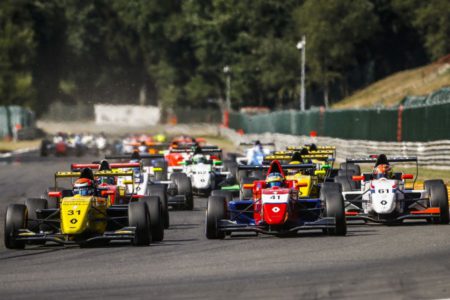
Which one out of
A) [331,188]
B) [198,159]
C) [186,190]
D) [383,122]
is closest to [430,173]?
[198,159]

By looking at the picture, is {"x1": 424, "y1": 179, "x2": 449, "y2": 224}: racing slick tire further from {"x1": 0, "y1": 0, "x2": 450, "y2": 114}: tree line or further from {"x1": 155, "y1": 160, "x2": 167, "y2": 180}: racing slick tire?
{"x1": 0, "y1": 0, "x2": 450, "y2": 114}: tree line

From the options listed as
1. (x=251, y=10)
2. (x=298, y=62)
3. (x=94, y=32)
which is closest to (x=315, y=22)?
(x=298, y=62)

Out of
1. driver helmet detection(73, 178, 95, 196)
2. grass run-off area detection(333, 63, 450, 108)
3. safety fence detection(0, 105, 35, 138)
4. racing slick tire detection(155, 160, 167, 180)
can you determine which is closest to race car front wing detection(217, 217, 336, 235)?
driver helmet detection(73, 178, 95, 196)

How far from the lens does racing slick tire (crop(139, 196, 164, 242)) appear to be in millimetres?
17844

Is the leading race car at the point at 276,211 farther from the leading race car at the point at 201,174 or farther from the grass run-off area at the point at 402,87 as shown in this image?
the grass run-off area at the point at 402,87

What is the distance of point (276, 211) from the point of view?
1780 centimetres

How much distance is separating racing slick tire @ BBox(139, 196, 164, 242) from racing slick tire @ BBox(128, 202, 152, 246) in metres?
0.59

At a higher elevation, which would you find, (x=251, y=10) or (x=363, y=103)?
(x=251, y=10)

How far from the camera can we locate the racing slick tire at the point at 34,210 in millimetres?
17938

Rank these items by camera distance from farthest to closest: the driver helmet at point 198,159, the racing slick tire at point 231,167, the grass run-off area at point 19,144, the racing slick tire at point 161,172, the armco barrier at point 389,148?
the grass run-off area at point 19,144, the armco barrier at point 389,148, the racing slick tire at point 231,167, the driver helmet at point 198,159, the racing slick tire at point 161,172

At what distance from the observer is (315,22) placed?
285 feet

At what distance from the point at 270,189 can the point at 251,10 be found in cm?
9558

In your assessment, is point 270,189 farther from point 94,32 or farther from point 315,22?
point 94,32

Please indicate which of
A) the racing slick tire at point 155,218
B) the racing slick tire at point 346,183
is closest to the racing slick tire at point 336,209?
the racing slick tire at point 155,218
